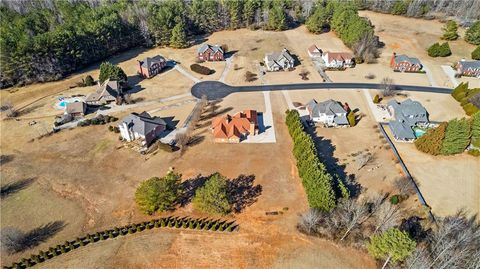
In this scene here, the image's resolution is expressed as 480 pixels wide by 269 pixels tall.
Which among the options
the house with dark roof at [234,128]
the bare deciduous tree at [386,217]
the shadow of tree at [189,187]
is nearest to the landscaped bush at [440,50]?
the house with dark roof at [234,128]

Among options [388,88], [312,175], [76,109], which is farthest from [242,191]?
[388,88]

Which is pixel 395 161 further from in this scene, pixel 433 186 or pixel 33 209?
pixel 33 209

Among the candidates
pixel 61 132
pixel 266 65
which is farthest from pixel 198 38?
pixel 61 132

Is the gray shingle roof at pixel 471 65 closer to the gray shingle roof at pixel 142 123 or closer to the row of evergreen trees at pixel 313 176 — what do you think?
the row of evergreen trees at pixel 313 176

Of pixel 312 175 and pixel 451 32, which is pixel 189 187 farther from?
pixel 451 32

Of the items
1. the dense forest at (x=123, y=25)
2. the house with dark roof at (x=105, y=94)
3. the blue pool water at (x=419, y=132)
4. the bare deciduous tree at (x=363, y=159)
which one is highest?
the dense forest at (x=123, y=25)

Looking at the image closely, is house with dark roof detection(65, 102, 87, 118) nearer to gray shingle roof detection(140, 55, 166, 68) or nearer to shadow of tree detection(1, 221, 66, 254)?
gray shingle roof detection(140, 55, 166, 68)
